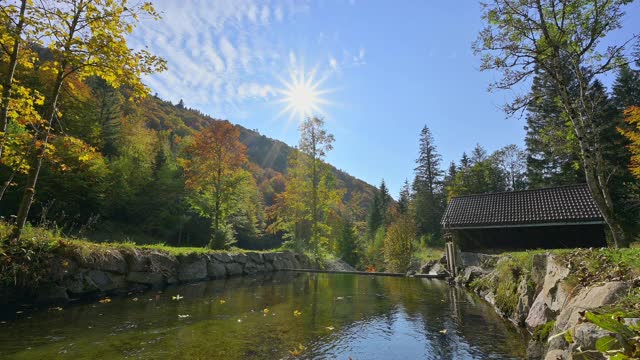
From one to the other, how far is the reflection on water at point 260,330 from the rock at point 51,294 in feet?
2.43

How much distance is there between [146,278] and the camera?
41.9 feet

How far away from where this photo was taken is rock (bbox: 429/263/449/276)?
67.1 feet

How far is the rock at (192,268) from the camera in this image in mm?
15203

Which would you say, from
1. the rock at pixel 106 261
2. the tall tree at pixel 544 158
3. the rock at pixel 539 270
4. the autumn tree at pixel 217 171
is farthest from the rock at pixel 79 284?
the tall tree at pixel 544 158

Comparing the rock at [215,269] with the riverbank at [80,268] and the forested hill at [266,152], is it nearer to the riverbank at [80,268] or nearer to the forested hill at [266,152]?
the riverbank at [80,268]

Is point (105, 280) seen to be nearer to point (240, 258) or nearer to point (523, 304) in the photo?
point (240, 258)

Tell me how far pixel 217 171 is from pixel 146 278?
13463mm

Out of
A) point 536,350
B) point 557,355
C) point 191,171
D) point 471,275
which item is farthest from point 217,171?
point 557,355

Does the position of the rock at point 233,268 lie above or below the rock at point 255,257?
below

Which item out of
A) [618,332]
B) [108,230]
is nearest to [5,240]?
[618,332]

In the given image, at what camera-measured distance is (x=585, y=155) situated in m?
9.36

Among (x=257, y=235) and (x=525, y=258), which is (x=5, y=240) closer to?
(x=525, y=258)

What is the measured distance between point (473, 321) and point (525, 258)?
2.76 m

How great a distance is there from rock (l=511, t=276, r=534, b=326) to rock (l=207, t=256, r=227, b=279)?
13.7 m
